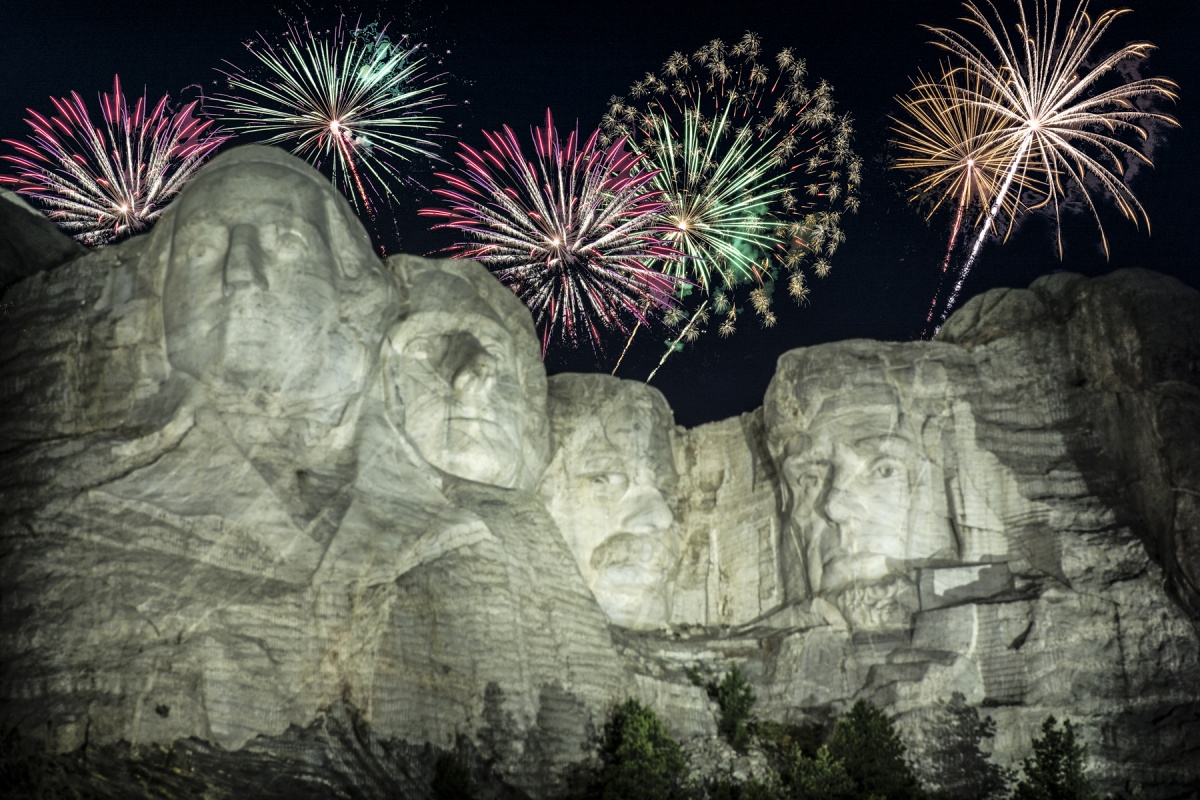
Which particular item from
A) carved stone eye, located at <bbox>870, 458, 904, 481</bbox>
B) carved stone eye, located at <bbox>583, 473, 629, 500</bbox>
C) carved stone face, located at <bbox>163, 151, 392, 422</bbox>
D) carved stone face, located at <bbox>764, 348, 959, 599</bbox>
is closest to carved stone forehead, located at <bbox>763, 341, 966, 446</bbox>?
carved stone face, located at <bbox>764, 348, 959, 599</bbox>

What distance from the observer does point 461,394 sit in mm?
30000

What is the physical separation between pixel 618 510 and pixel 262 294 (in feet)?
33.4

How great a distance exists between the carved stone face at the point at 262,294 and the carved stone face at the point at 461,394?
2314 mm

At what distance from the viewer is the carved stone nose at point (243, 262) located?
26078 mm

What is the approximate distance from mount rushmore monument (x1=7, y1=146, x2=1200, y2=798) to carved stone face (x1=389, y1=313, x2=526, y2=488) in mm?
67

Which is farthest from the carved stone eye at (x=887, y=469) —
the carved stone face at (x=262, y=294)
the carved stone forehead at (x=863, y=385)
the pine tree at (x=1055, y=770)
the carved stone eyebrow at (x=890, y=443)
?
the carved stone face at (x=262, y=294)

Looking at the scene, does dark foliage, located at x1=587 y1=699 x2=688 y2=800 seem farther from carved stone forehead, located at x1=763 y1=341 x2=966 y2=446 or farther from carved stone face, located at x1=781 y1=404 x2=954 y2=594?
carved stone forehead, located at x1=763 y1=341 x2=966 y2=446

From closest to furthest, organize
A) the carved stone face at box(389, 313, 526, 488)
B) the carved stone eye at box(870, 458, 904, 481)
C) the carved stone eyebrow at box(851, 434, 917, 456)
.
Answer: the carved stone face at box(389, 313, 526, 488), the carved stone eye at box(870, 458, 904, 481), the carved stone eyebrow at box(851, 434, 917, 456)

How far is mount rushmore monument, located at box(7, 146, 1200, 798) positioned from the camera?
23.5 metres

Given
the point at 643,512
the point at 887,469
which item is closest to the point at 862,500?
the point at 887,469

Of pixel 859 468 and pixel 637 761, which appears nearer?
pixel 637 761

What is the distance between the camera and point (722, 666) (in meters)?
30.7

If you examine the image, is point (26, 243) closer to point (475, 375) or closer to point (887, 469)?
point (475, 375)

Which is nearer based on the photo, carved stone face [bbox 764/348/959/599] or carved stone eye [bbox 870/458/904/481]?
carved stone face [bbox 764/348/959/599]
